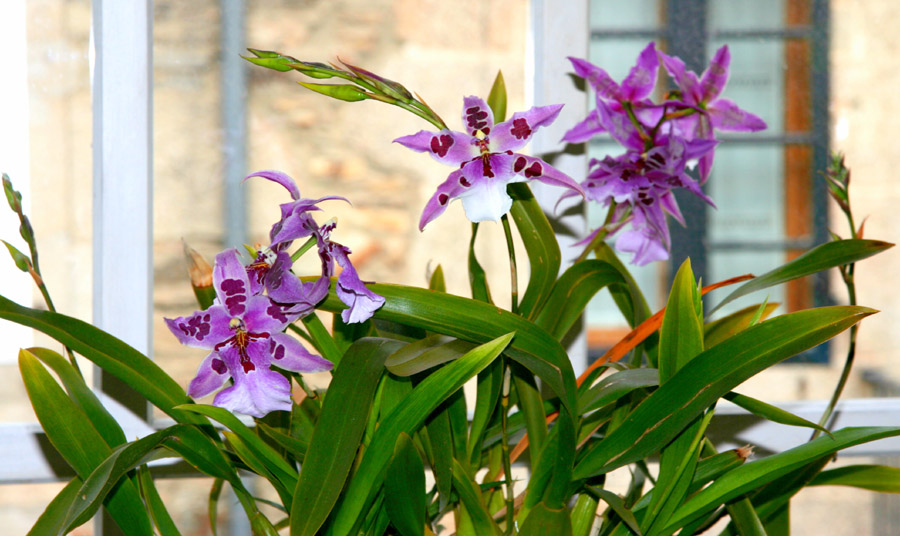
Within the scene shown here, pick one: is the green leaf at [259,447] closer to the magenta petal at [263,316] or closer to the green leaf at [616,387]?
the magenta petal at [263,316]

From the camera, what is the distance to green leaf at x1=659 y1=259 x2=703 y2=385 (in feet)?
1.87

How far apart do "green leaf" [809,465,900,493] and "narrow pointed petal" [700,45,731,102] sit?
1.41ft

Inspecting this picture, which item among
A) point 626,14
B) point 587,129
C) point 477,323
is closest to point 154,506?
point 477,323

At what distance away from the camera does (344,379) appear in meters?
0.54

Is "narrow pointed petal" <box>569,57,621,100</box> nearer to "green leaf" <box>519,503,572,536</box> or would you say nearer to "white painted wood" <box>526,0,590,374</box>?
"white painted wood" <box>526,0,590,374</box>

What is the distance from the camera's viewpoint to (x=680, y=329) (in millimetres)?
578

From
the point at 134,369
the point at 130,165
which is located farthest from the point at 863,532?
the point at 130,165

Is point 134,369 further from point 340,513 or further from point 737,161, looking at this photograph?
point 737,161

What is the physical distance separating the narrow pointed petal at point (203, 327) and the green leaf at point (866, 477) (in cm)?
59

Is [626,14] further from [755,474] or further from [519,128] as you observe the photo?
[755,474]

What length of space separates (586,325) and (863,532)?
551mm

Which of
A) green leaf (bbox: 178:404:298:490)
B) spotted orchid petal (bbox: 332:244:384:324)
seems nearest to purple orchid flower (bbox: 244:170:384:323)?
spotted orchid petal (bbox: 332:244:384:324)

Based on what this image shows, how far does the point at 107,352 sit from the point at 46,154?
0.46m

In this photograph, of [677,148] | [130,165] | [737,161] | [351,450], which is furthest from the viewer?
[737,161]
